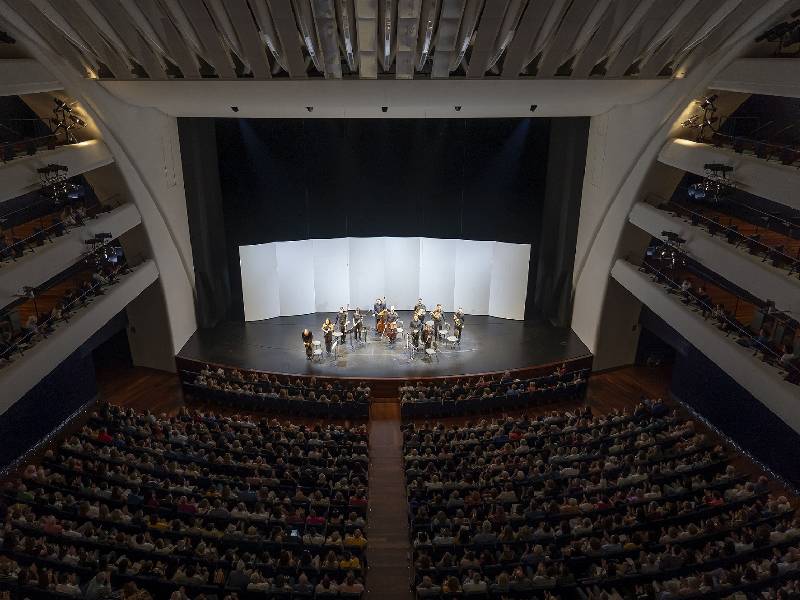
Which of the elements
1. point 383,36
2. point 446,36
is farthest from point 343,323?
point 446,36

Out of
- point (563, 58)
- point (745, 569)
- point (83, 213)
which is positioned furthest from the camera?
point (83, 213)

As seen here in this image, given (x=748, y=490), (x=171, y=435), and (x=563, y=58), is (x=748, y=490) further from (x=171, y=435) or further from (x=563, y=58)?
(x=171, y=435)

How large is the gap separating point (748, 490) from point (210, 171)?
16.3 metres

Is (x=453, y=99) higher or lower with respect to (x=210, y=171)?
higher

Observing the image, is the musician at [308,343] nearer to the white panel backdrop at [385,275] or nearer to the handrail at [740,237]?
the white panel backdrop at [385,275]

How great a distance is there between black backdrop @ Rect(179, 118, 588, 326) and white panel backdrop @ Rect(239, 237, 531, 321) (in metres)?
0.39

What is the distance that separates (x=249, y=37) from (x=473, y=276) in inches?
479

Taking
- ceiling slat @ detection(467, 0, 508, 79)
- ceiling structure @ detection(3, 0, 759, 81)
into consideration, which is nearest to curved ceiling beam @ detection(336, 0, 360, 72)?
ceiling structure @ detection(3, 0, 759, 81)

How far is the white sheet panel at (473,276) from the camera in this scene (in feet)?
69.1

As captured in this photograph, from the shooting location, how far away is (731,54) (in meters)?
12.6

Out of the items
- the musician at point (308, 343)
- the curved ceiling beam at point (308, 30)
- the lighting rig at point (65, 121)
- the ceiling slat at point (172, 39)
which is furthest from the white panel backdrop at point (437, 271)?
the lighting rig at point (65, 121)

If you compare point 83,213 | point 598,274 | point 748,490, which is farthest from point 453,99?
point 748,490

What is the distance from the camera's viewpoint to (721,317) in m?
13.6

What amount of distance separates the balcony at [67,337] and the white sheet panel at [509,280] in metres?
10.8
